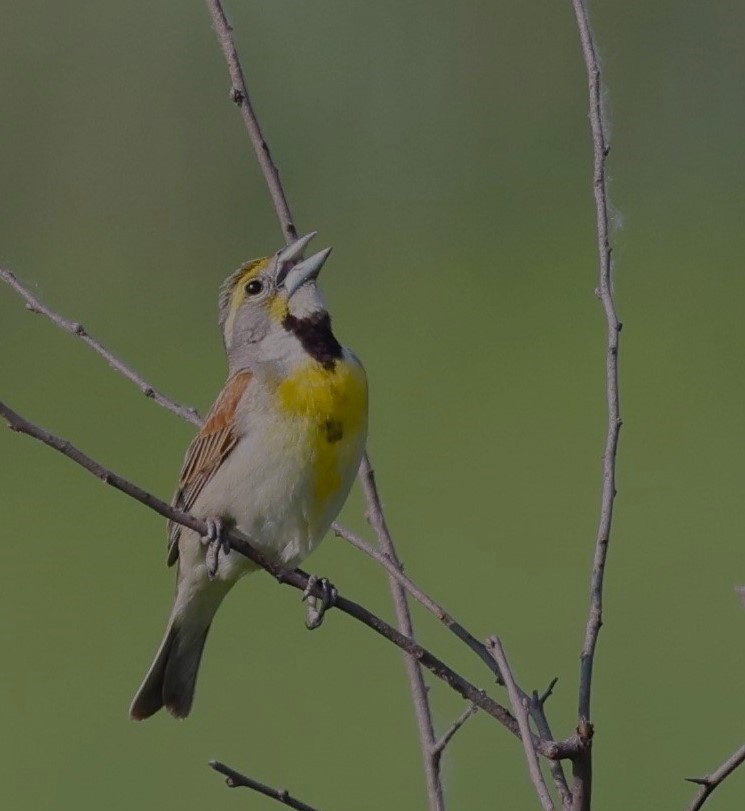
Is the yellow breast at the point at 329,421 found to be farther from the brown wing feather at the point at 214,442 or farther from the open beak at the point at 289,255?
the open beak at the point at 289,255

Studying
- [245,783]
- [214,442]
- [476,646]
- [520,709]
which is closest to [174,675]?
[214,442]

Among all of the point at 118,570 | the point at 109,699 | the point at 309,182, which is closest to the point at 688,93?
the point at 309,182

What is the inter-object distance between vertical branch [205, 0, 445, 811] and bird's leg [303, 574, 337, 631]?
0.43 feet

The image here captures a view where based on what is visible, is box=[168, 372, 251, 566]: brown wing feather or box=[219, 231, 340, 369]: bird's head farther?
box=[219, 231, 340, 369]: bird's head

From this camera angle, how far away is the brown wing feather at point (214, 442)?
432 centimetres

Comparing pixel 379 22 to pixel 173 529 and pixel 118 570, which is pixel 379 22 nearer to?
pixel 118 570

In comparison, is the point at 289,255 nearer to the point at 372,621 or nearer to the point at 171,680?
the point at 171,680

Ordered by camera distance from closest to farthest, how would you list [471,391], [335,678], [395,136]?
[335,678]
[471,391]
[395,136]

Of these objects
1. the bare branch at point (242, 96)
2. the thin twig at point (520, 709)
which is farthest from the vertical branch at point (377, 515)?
the thin twig at point (520, 709)

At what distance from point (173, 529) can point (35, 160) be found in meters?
6.68

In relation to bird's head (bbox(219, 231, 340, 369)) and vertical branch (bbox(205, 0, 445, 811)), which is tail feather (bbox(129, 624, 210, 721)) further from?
vertical branch (bbox(205, 0, 445, 811))

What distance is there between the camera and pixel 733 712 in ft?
22.7

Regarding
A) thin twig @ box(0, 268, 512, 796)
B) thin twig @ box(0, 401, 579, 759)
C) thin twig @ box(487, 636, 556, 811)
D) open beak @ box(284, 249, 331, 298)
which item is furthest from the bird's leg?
open beak @ box(284, 249, 331, 298)

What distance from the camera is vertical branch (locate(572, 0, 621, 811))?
10.1 ft
